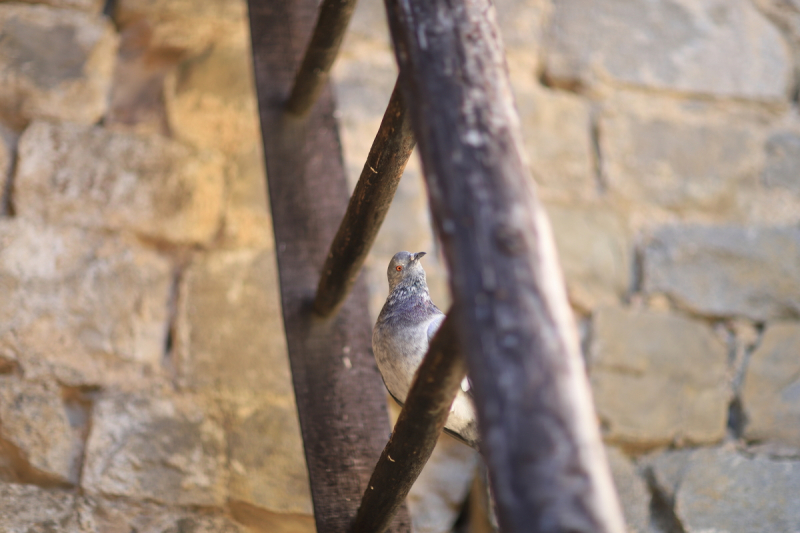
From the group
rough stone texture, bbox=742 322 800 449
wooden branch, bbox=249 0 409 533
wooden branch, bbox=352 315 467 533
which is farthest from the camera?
rough stone texture, bbox=742 322 800 449

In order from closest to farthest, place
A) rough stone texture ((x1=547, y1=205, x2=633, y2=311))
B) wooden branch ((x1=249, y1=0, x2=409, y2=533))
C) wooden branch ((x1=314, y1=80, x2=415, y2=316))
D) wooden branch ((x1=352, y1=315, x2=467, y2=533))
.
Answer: wooden branch ((x1=352, y1=315, x2=467, y2=533))
wooden branch ((x1=314, y1=80, x2=415, y2=316))
wooden branch ((x1=249, y1=0, x2=409, y2=533))
rough stone texture ((x1=547, y1=205, x2=633, y2=311))

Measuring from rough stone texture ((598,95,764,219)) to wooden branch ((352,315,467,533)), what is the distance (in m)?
1.03

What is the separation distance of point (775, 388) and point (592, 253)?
18.9 inches

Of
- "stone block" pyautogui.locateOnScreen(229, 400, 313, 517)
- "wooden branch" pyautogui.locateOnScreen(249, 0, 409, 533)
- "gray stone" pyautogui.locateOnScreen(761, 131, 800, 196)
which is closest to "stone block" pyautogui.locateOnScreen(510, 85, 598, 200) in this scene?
"gray stone" pyautogui.locateOnScreen(761, 131, 800, 196)

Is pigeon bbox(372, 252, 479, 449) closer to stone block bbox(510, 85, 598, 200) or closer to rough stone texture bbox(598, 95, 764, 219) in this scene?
stone block bbox(510, 85, 598, 200)

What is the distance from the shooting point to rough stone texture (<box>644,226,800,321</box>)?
157cm

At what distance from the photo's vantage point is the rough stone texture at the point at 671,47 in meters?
1.71

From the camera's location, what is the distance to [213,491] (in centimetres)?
129

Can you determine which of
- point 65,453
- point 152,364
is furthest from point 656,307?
point 65,453

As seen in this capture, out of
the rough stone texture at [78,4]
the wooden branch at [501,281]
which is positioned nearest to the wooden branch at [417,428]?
the wooden branch at [501,281]

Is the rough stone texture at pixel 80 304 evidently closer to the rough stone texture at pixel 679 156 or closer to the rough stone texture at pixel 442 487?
the rough stone texture at pixel 442 487

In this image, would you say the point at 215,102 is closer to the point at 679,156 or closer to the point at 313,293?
the point at 313,293

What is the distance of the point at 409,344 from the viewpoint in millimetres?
904

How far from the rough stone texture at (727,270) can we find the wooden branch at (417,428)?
0.94 meters
